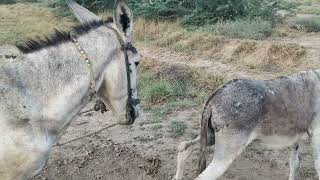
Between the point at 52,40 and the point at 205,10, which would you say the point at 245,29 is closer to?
the point at 205,10

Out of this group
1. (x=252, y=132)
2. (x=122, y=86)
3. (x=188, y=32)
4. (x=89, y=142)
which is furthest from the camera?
(x=188, y=32)

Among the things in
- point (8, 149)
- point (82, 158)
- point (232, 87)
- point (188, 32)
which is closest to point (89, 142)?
point (82, 158)

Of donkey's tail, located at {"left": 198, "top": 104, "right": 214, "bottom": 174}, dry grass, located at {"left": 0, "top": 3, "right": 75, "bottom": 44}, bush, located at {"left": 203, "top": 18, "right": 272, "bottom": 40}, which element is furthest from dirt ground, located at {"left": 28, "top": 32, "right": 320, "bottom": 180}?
dry grass, located at {"left": 0, "top": 3, "right": 75, "bottom": 44}

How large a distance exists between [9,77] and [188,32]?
33.4ft

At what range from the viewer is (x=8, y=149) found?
10.8ft

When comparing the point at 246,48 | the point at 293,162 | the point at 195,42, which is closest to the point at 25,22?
the point at 195,42

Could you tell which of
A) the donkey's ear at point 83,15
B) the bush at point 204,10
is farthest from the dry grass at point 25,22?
the donkey's ear at point 83,15

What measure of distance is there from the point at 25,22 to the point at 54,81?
15639 mm

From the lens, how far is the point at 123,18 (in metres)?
3.79

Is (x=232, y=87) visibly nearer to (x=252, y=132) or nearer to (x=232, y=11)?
(x=252, y=132)

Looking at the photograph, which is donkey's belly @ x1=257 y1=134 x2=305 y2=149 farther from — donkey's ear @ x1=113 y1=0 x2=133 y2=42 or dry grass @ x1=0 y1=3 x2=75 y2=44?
dry grass @ x1=0 y1=3 x2=75 y2=44

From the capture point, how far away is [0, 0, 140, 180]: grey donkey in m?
3.32

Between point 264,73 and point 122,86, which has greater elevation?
point 122,86

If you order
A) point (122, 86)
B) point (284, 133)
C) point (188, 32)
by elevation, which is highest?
point (122, 86)
